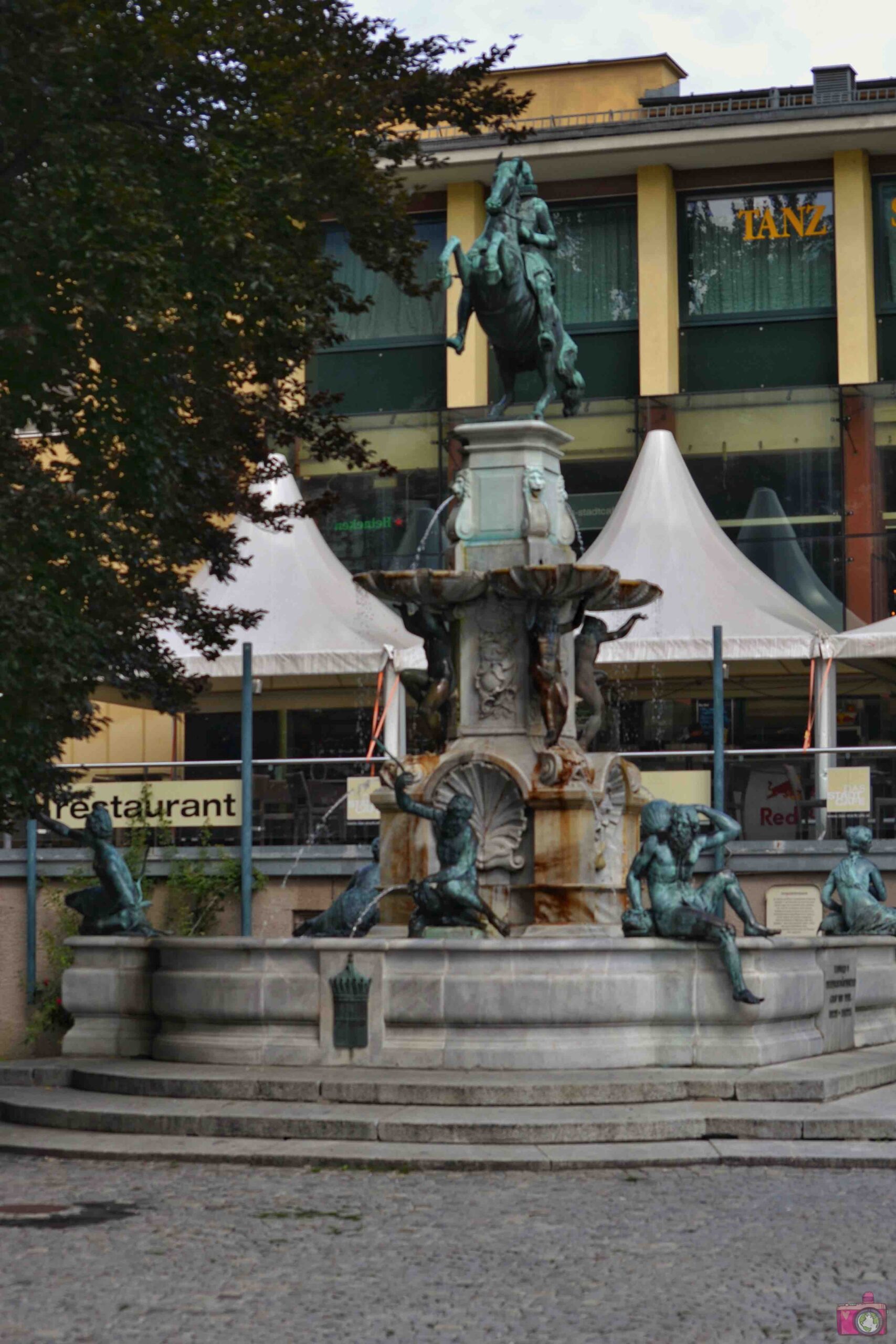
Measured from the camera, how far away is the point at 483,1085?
1165 centimetres

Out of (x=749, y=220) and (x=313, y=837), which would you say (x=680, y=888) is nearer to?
(x=313, y=837)

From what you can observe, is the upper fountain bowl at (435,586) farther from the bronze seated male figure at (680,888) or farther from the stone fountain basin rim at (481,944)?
the stone fountain basin rim at (481,944)

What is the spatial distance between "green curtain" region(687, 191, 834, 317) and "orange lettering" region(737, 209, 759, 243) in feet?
0.05

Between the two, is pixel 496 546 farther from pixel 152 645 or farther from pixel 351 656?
pixel 351 656

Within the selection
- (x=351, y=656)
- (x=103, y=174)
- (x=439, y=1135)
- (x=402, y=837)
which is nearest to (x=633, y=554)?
(x=351, y=656)

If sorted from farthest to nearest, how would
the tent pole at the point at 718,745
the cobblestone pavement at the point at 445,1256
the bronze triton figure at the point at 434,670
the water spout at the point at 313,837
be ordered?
the water spout at the point at 313,837 → the tent pole at the point at 718,745 → the bronze triton figure at the point at 434,670 → the cobblestone pavement at the point at 445,1256

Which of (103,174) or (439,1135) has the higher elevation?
(103,174)

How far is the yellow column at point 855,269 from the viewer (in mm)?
32438

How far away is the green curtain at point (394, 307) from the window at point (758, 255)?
154 inches

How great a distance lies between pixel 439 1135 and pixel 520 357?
286 inches

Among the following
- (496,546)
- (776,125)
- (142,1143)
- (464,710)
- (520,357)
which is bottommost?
(142,1143)

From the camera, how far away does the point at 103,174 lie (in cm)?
1296

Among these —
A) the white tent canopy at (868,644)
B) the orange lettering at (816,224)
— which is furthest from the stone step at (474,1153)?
the orange lettering at (816,224)

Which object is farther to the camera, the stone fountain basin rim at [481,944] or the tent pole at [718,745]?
the tent pole at [718,745]
